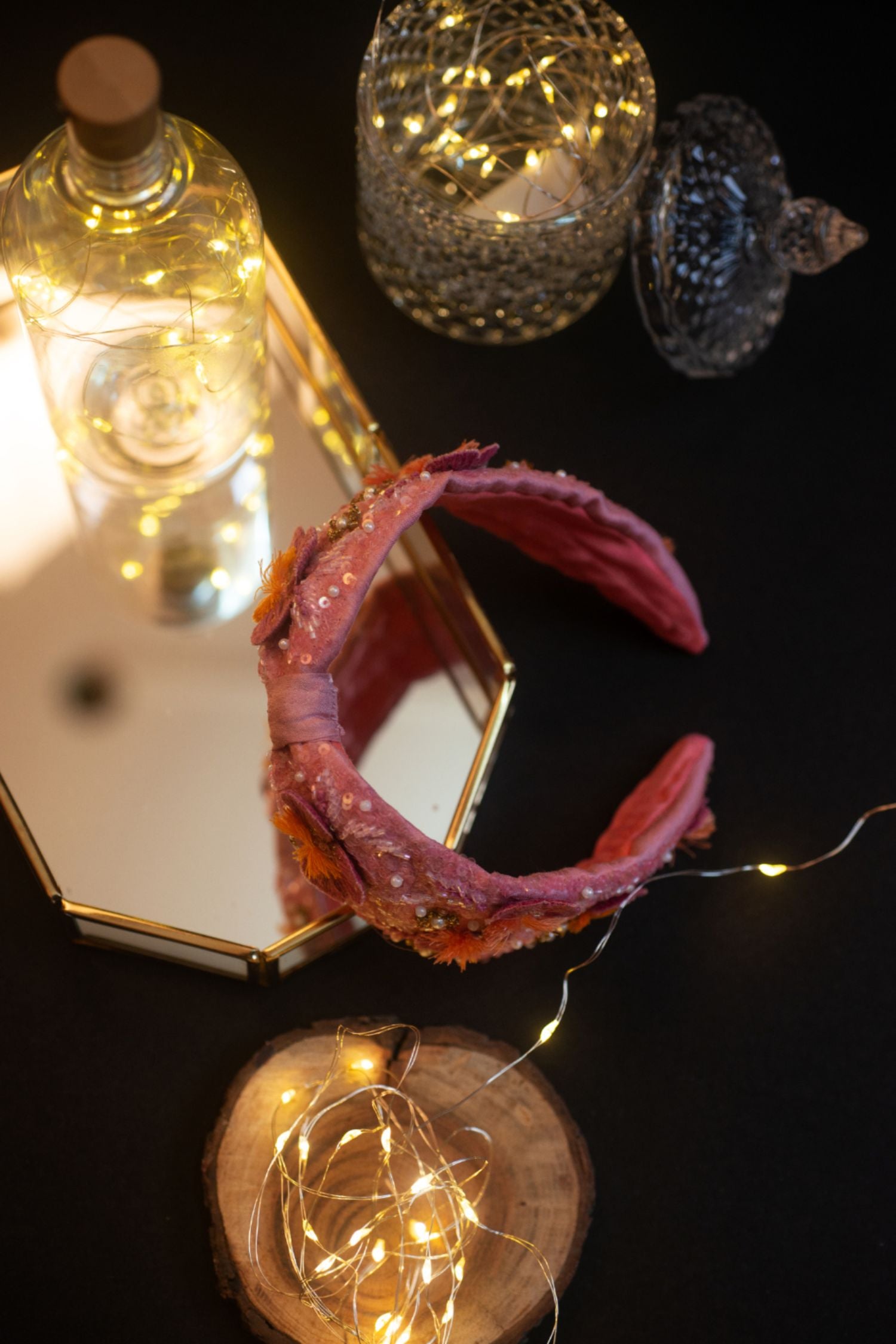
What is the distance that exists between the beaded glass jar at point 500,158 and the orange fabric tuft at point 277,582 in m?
0.30

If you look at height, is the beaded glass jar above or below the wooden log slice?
above

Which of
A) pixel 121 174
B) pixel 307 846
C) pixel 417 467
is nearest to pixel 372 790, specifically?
pixel 307 846

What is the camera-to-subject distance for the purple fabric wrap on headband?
698mm

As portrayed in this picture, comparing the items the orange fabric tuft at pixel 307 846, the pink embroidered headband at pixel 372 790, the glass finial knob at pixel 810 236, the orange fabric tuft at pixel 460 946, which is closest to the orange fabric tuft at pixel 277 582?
the pink embroidered headband at pixel 372 790

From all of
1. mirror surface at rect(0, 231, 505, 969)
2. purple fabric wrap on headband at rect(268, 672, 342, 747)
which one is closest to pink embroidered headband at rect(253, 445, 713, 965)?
purple fabric wrap on headband at rect(268, 672, 342, 747)

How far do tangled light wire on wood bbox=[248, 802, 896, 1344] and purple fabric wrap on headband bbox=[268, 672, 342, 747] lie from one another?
21cm

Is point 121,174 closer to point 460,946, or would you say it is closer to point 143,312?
point 143,312

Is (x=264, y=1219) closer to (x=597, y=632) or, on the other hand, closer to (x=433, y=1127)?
(x=433, y=1127)

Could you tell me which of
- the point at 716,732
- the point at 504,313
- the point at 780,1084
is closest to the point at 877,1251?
the point at 780,1084

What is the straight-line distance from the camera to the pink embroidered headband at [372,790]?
0.69 meters

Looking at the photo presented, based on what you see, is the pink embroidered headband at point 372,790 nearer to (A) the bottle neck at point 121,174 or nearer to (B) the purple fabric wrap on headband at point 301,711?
(B) the purple fabric wrap on headband at point 301,711

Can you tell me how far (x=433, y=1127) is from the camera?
0.79 metres

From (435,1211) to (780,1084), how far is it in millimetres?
272

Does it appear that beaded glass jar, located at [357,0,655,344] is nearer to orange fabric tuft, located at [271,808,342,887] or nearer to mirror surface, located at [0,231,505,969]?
mirror surface, located at [0,231,505,969]
